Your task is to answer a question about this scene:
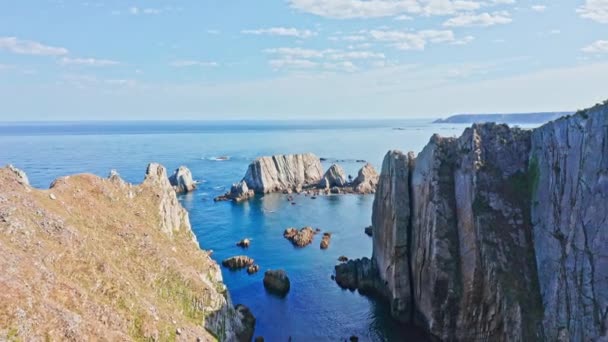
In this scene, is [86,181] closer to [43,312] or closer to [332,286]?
[43,312]

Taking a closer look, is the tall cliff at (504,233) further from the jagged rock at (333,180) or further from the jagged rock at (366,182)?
the jagged rock at (333,180)

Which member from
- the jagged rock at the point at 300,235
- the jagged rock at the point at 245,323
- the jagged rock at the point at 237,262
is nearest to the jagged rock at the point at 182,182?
the jagged rock at the point at 300,235

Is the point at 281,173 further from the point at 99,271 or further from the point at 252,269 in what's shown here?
the point at 99,271

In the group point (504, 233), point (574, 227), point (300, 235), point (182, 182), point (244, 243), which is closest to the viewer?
point (574, 227)

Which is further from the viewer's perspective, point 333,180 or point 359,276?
point 333,180

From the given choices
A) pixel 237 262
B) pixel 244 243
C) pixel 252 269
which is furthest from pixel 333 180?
pixel 252 269

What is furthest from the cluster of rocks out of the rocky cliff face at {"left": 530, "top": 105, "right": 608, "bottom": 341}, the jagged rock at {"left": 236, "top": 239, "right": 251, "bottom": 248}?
the rocky cliff face at {"left": 530, "top": 105, "right": 608, "bottom": 341}

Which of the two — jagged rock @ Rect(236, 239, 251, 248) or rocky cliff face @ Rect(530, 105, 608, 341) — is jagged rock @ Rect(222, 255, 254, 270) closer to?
jagged rock @ Rect(236, 239, 251, 248)
